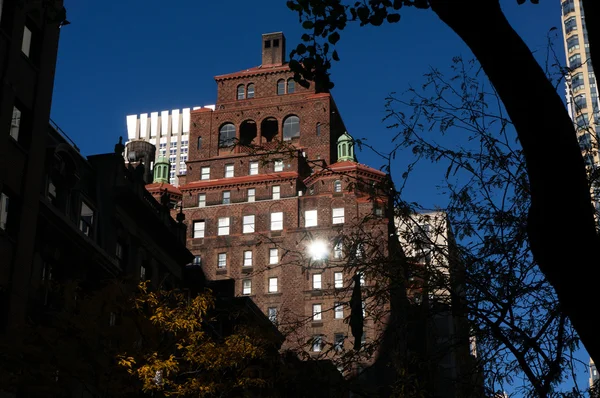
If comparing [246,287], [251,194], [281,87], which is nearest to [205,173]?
[251,194]

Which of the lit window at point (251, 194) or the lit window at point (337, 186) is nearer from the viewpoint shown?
the lit window at point (337, 186)

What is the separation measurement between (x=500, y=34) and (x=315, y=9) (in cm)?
543

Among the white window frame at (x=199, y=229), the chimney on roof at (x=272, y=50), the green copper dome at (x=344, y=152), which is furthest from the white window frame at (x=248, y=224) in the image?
the chimney on roof at (x=272, y=50)

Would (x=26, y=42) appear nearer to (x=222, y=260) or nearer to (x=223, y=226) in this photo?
(x=222, y=260)

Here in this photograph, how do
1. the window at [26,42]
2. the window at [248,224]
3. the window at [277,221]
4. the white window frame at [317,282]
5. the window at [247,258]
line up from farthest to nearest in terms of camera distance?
the window at [248,224] < the window at [277,221] < the window at [247,258] < the white window frame at [317,282] < the window at [26,42]

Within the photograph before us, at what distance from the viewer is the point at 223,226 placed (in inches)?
3804

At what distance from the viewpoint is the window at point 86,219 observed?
1470 inches

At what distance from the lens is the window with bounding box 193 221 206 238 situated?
9700 centimetres

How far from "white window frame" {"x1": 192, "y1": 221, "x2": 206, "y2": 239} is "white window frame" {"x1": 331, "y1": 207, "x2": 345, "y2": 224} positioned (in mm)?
14040

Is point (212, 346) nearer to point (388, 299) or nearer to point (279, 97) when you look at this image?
Answer: point (388, 299)

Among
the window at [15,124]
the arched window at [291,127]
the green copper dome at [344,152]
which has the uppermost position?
the arched window at [291,127]

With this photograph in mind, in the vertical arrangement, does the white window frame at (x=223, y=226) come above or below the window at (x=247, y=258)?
above

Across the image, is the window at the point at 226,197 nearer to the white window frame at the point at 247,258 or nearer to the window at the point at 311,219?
the white window frame at the point at 247,258

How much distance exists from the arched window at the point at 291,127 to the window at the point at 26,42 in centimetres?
6858
